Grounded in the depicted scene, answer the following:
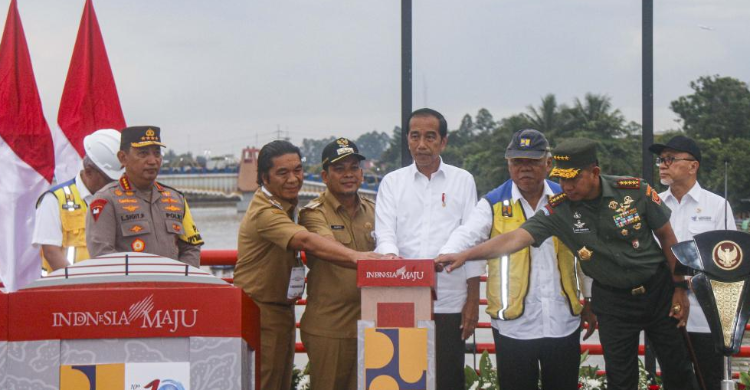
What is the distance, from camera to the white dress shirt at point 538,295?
421 centimetres

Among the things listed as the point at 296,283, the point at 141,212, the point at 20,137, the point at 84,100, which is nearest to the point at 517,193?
the point at 296,283

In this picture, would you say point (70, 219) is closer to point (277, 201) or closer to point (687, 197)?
point (277, 201)

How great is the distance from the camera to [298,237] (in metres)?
3.99

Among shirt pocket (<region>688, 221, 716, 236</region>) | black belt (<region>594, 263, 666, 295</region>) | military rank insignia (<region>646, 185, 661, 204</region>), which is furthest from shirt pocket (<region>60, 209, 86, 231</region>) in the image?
shirt pocket (<region>688, 221, 716, 236</region>)

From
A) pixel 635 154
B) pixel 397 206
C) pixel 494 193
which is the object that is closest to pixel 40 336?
pixel 397 206

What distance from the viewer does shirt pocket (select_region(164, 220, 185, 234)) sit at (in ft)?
14.2

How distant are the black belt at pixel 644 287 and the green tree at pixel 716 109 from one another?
4033cm

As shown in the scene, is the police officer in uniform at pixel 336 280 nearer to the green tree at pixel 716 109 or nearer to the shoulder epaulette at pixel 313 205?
the shoulder epaulette at pixel 313 205

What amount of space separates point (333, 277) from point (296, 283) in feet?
0.65

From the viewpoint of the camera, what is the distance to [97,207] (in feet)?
13.5

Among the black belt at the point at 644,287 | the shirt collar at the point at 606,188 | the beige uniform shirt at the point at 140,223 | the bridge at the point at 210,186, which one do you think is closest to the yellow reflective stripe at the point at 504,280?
the black belt at the point at 644,287

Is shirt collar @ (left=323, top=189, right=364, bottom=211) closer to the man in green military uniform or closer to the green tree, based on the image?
the man in green military uniform

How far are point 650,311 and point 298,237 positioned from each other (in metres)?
1.67

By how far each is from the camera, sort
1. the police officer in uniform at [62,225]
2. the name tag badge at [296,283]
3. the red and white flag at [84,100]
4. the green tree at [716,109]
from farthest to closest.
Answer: the green tree at [716,109], the red and white flag at [84,100], the police officer in uniform at [62,225], the name tag badge at [296,283]
